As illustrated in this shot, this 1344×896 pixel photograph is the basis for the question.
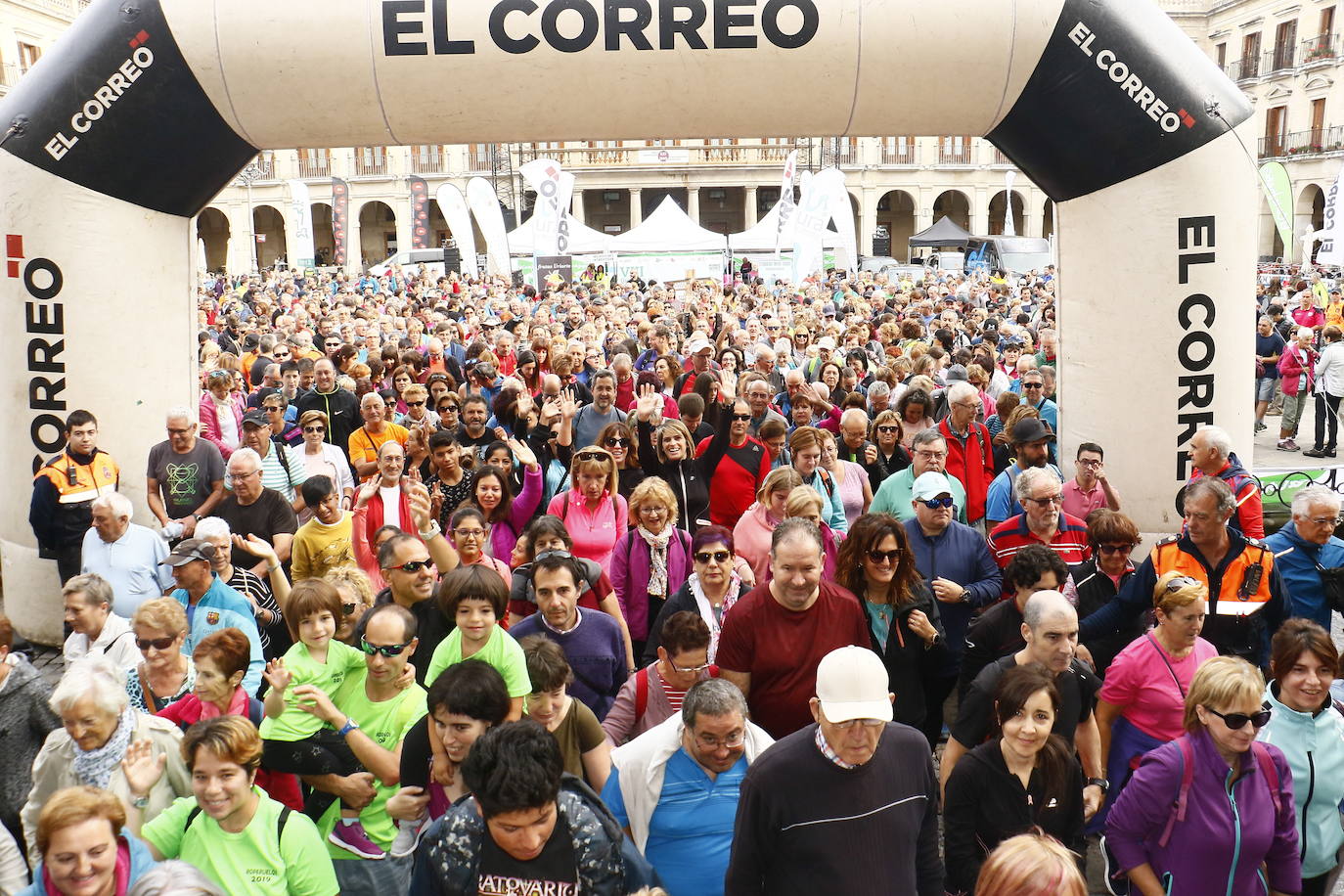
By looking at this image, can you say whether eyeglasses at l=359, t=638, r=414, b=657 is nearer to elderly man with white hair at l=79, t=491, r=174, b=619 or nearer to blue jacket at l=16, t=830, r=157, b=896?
blue jacket at l=16, t=830, r=157, b=896

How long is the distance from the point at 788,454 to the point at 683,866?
12.2ft

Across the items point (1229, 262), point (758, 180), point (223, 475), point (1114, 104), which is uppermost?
point (758, 180)

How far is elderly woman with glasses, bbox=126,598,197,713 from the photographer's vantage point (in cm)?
412

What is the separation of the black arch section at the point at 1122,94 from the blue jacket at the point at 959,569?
2.36m

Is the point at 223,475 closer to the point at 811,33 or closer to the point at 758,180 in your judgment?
the point at 811,33

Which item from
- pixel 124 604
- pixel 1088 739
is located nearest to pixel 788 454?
pixel 1088 739

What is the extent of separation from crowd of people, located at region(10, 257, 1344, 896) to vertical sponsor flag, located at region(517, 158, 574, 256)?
41.4 ft

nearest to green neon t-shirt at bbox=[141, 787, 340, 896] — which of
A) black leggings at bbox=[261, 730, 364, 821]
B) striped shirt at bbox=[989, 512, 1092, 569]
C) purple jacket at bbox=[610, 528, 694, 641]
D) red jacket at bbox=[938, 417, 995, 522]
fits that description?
black leggings at bbox=[261, 730, 364, 821]

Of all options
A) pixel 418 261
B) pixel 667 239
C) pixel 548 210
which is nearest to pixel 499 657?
pixel 548 210

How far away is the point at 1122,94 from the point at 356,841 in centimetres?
516

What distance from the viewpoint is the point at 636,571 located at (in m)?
5.48

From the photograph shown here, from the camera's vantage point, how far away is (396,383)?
9.39 m

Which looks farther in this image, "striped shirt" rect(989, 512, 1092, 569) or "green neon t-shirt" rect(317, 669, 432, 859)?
"striped shirt" rect(989, 512, 1092, 569)

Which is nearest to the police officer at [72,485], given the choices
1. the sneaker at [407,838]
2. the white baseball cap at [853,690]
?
the sneaker at [407,838]
